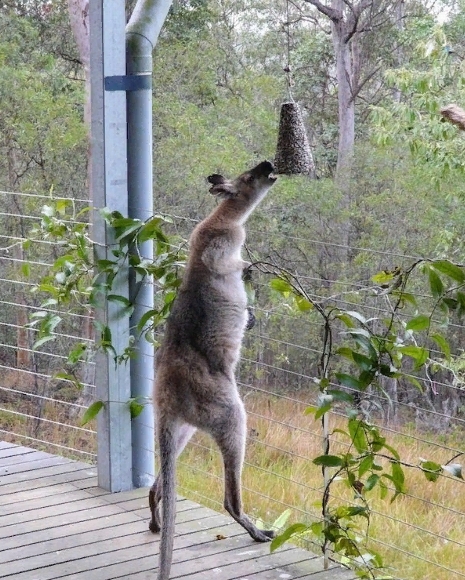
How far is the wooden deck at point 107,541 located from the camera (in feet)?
10.8

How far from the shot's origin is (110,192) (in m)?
3.81

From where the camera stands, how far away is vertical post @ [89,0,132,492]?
12.3 feet

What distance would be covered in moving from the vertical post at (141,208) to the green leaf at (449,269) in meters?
1.49

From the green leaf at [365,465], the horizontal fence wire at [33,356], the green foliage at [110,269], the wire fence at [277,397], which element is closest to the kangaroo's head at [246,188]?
the green foliage at [110,269]

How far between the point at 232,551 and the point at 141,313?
1042 millimetres

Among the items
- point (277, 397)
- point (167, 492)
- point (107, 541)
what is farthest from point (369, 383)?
point (277, 397)

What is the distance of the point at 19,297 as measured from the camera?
9.26 meters

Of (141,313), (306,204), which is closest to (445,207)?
(306,204)

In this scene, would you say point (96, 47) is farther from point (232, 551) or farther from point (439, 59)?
point (439, 59)

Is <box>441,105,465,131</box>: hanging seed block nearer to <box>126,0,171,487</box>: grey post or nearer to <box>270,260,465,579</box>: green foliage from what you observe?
<box>270,260,465,579</box>: green foliage

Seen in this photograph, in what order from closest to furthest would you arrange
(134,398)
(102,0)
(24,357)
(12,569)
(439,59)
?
(12,569)
(102,0)
(134,398)
(439,59)
(24,357)

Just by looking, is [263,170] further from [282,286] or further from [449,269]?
[449,269]

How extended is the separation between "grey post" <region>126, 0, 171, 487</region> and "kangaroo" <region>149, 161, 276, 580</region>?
0.45 meters

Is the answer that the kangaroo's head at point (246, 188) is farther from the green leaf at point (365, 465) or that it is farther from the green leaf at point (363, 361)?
the green leaf at point (365, 465)
